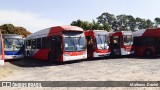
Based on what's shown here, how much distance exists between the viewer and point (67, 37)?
19828mm

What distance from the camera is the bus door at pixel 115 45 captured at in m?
25.6

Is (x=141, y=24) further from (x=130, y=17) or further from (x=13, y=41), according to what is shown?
(x=13, y=41)

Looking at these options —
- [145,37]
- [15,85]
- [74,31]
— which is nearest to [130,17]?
[145,37]

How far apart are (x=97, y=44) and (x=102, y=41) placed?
76cm

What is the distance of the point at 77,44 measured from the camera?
66.7 feet

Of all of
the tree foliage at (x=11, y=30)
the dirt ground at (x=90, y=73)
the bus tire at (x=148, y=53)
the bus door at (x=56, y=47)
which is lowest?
the dirt ground at (x=90, y=73)

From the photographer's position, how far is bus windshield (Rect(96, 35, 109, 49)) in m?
23.1

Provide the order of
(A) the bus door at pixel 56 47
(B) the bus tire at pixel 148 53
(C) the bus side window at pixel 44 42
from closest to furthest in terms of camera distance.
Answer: (A) the bus door at pixel 56 47 → (C) the bus side window at pixel 44 42 → (B) the bus tire at pixel 148 53

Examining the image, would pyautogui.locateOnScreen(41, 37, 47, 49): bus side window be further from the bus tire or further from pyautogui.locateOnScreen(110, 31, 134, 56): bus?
the bus tire

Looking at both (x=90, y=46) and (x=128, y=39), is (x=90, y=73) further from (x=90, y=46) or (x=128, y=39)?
(x=128, y=39)

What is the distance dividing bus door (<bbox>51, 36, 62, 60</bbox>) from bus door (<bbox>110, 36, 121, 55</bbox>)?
288 inches

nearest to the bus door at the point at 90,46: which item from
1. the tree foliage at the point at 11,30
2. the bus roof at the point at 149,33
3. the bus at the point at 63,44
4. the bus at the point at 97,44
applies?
the bus at the point at 97,44

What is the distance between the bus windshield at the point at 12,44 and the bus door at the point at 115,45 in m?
8.86

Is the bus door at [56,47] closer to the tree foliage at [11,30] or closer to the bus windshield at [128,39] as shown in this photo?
the bus windshield at [128,39]
